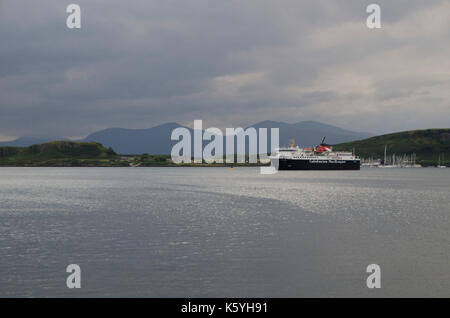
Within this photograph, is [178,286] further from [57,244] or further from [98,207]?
[98,207]

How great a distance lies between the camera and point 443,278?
2306 centimetres

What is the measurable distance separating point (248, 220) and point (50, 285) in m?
27.7

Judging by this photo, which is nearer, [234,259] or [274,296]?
[274,296]

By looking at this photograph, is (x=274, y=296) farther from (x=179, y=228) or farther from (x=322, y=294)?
(x=179, y=228)

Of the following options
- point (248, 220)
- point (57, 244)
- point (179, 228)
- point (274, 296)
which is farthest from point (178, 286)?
point (248, 220)

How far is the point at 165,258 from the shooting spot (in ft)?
90.9

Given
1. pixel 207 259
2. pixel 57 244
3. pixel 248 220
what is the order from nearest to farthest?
pixel 207 259 → pixel 57 244 → pixel 248 220

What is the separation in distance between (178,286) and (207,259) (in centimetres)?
603

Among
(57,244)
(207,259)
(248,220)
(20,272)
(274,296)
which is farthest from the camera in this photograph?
(248,220)

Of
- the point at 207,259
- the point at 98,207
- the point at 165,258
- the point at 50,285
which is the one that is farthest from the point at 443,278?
the point at 98,207

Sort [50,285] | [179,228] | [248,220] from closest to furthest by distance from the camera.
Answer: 1. [50,285]
2. [179,228]
3. [248,220]
